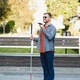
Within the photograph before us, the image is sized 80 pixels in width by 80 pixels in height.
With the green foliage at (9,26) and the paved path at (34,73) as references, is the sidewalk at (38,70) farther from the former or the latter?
the green foliage at (9,26)

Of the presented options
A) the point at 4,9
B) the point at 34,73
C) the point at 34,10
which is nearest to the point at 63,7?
the point at 34,10

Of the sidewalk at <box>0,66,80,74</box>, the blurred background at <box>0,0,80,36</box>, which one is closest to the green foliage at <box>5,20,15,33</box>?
the blurred background at <box>0,0,80,36</box>

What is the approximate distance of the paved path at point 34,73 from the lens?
8.66m

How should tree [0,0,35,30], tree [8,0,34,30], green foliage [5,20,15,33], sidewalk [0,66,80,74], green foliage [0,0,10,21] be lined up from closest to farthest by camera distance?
sidewalk [0,66,80,74]
green foliage [0,0,10,21]
tree [0,0,35,30]
tree [8,0,34,30]
green foliage [5,20,15,33]

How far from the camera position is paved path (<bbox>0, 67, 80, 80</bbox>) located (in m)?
8.66

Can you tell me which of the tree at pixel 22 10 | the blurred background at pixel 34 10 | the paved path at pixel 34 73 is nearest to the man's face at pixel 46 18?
the paved path at pixel 34 73

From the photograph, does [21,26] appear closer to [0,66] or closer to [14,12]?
[14,12]

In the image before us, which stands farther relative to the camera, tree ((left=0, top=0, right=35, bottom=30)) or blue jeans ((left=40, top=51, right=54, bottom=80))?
tree ((left=0, top=0, right=35, bottom=30))

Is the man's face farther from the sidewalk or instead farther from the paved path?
the sidewalk

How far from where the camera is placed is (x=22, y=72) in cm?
960

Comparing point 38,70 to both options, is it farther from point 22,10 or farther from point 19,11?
point 19,11

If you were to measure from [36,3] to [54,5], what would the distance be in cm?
201

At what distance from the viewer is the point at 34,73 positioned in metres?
9.38

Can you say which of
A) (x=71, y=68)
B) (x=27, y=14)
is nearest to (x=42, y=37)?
(x=71, y=68)
